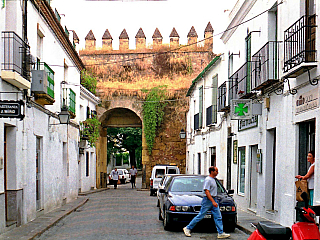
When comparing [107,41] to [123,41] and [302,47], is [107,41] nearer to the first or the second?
[123,41]

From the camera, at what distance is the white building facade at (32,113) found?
1059 cm

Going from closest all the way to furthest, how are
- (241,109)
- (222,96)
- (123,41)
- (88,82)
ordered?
(241,109), (222,96), (88,82), (123,41)

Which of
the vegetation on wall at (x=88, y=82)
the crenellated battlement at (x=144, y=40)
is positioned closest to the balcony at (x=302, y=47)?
the vegetation on wall at (x=88, y=82)

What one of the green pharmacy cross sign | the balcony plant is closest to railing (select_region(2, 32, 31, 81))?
the green pharmacy cross sign

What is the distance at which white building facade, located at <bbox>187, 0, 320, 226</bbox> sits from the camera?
9.69 m

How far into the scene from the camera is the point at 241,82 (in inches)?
592

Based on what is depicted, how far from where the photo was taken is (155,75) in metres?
34.9

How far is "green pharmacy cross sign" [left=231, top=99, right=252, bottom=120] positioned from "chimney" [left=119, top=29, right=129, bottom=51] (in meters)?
21.6

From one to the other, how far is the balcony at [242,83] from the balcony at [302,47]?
3.84 m

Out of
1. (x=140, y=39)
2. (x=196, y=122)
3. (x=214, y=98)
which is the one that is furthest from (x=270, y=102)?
(x=140, y=39)

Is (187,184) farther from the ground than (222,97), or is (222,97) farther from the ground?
(222,97)

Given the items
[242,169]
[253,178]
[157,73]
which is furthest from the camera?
[157,73]

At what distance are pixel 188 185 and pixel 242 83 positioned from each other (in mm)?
4366

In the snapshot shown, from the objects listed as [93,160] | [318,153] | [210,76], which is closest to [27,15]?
[318,153]
